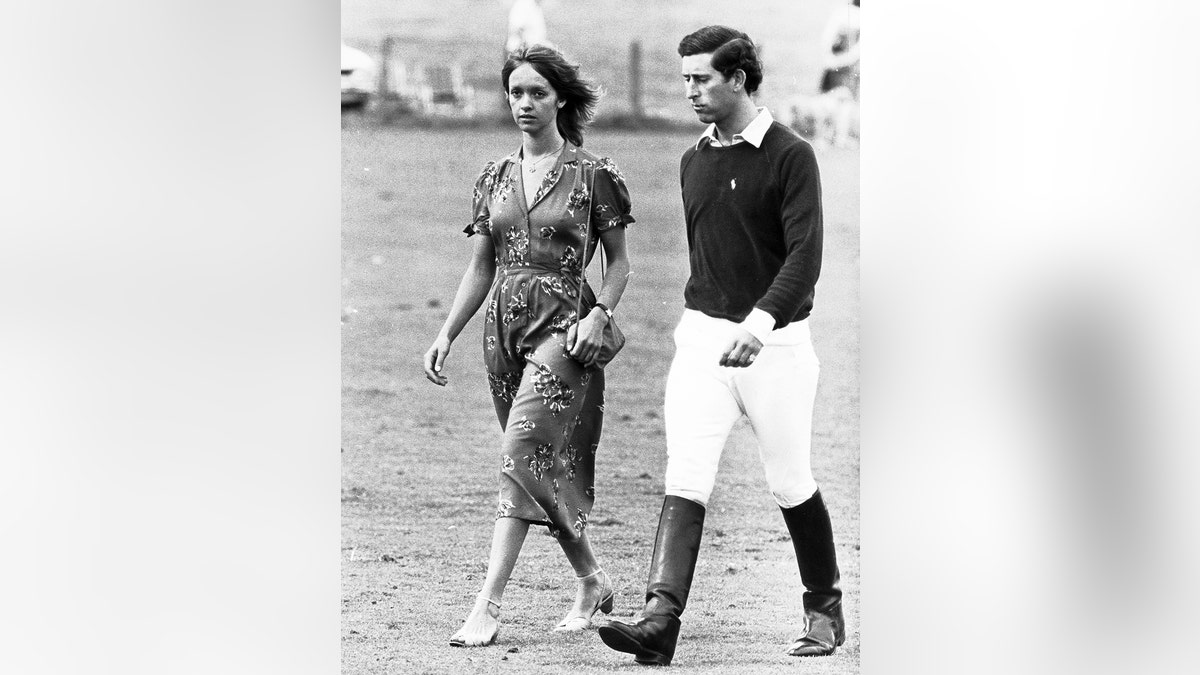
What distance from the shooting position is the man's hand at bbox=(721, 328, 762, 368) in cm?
413

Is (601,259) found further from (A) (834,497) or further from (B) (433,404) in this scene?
(A) (834,497)

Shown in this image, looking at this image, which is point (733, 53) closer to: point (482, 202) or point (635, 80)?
point (635, 80)

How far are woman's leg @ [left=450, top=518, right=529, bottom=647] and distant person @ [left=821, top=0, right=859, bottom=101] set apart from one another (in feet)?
5.35

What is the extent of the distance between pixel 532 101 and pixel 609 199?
38 centimetres

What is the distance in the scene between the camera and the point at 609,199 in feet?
13.6

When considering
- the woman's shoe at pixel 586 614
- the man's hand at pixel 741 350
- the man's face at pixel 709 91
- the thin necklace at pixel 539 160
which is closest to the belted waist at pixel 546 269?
the thin necklace at pixel 539 160

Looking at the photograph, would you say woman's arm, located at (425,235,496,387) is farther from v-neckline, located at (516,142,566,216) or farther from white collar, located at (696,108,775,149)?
white collar, located at (696,108,775,149)

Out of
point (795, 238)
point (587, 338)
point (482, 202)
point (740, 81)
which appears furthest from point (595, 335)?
point (740, 81)

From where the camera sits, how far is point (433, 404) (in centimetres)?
425

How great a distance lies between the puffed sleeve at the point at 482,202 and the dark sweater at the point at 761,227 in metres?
0.62

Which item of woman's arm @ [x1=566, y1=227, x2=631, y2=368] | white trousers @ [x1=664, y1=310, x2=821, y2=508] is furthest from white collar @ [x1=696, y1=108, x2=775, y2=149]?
white trousers @ [x1=664, y1=310, x2=821, y2=508]

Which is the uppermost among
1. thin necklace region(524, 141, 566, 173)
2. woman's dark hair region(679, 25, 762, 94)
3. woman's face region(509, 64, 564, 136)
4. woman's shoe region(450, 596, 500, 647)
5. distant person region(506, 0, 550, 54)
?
distant person region(506, 0, 550, 54)
